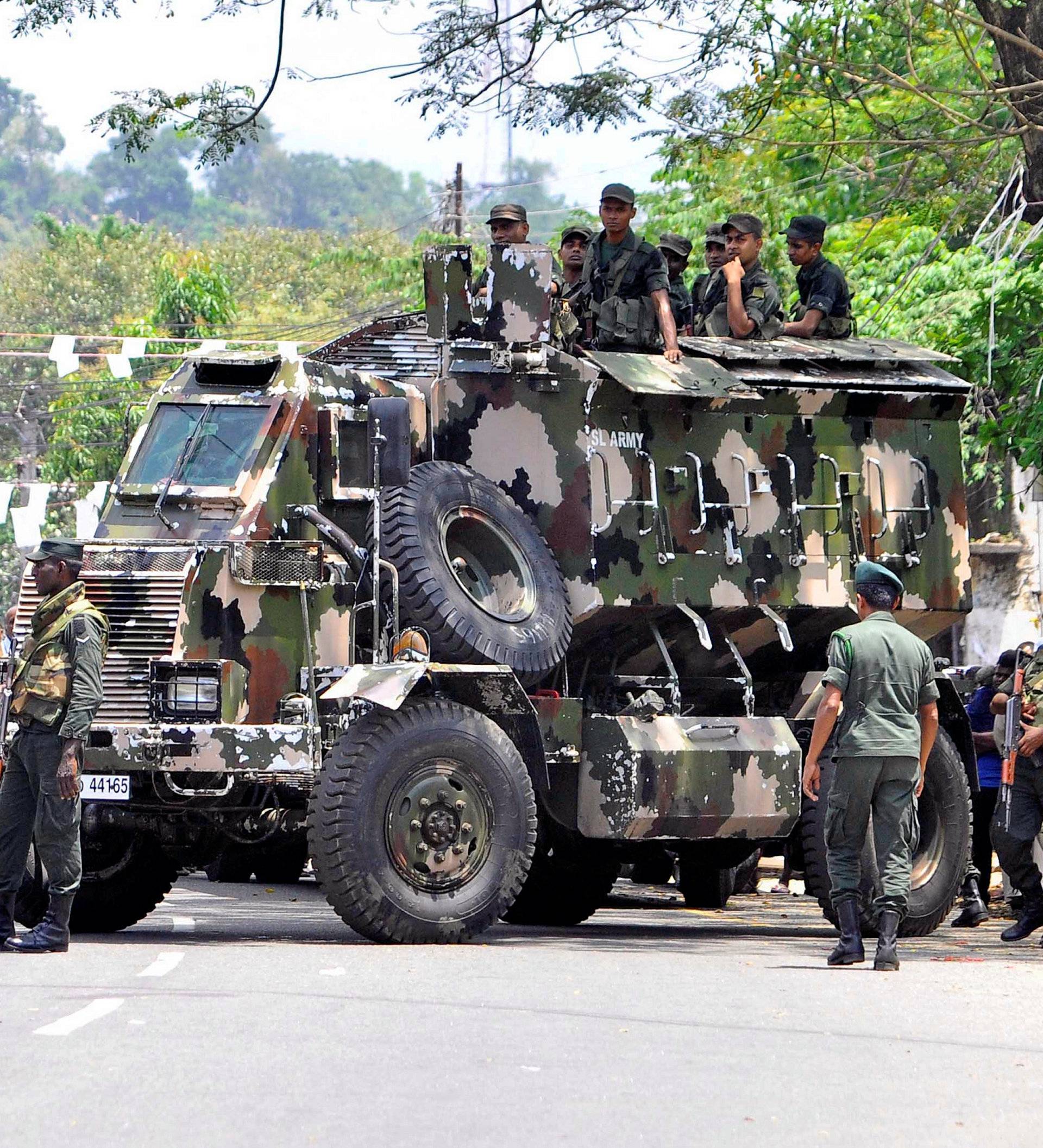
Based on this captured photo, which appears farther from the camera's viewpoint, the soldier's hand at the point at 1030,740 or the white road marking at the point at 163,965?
the soldier's hand at the point at 1030,740

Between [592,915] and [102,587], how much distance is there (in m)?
5.62

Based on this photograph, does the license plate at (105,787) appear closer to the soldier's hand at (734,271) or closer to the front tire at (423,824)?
the front tire at (423,824)

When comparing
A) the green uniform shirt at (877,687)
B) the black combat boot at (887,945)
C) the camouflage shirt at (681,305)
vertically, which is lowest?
the black combat boot at (887,945)

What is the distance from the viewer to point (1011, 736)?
532 inches

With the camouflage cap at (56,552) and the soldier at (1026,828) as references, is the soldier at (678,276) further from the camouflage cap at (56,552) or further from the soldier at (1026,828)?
the camouflage cap at (56,552)

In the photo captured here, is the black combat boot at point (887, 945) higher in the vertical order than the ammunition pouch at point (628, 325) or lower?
lower

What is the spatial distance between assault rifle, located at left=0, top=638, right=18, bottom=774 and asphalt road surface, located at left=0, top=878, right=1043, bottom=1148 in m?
1.17

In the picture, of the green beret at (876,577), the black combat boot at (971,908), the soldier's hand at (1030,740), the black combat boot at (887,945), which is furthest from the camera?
the black combat boot at (971,908)

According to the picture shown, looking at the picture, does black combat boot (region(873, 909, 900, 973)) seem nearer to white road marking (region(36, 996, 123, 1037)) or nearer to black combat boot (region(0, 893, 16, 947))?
white road marking (region(36, 996, 123, 1037))

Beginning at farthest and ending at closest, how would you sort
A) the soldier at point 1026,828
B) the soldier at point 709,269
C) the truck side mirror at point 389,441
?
the soldier at point 709,269 < the soldier at point 1026,828 < the truck side mirror at point 389,441

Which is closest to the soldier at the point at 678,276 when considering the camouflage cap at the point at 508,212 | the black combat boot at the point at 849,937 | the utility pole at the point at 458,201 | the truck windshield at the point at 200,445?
the camouflage cap at the point at 508,212

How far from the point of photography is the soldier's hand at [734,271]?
1530 centimetres

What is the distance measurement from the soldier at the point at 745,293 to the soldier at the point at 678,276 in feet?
0.56

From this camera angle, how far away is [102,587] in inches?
492
